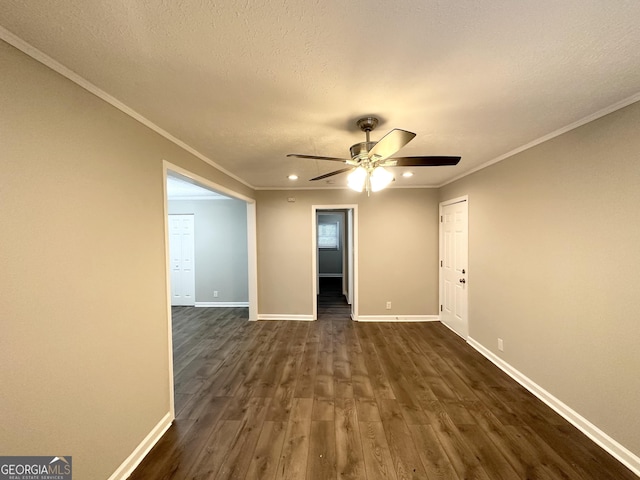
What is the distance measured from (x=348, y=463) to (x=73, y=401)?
164 centimetres

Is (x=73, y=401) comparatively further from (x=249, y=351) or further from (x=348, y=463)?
(x=249, y=351)

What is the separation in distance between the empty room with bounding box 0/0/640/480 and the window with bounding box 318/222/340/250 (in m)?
5.53

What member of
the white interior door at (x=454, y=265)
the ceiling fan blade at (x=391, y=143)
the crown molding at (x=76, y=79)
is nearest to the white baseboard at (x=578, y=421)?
the white interior door at (x=454, y=265)

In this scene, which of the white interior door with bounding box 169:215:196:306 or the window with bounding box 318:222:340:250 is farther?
the window with bounding box 318:222:340:250

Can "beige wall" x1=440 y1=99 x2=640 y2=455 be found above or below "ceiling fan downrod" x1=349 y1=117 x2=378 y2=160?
below

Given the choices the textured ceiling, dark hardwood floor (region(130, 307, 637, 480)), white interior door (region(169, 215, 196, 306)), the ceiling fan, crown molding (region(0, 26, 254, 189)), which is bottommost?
dark hardwood floor (region(130, 307, 637, 480))

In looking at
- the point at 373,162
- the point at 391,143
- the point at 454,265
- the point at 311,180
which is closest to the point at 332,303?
the point at 454,265

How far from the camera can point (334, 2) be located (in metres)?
0.90

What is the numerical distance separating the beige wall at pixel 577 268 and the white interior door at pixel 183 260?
215 inches

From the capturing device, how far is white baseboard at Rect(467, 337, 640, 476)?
1605 millimetres

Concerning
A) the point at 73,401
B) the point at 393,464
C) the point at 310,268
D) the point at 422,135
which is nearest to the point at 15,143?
the point at 73,401

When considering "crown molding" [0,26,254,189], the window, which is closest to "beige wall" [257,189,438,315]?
"crown molding" [0,26,254,189]

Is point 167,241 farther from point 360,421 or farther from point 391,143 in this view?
point 360,421

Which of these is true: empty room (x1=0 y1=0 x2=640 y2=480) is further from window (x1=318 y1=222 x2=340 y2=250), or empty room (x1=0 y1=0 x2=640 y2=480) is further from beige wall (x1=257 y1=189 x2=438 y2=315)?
window (x1=318 y1=222 x2=340 y2=250)
